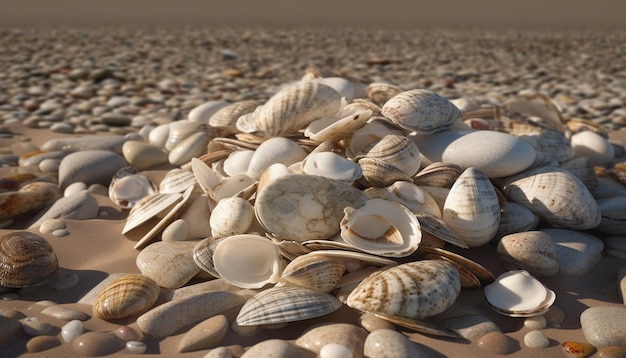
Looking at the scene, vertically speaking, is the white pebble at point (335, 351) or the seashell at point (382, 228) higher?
the seashell at point (382, 228)

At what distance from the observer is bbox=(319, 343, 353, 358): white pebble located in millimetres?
2043

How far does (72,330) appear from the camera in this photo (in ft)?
7.50

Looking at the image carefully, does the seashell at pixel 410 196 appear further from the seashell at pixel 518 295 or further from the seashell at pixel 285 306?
the seashell at pixel 285 306

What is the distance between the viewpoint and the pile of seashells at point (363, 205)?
2.36 meters

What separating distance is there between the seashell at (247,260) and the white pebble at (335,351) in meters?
0.52

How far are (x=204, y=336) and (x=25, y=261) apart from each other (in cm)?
109

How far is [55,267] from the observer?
2.77 m

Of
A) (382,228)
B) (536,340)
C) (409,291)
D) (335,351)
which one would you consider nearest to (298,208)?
(382,228)

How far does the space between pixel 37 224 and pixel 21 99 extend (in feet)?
14.6

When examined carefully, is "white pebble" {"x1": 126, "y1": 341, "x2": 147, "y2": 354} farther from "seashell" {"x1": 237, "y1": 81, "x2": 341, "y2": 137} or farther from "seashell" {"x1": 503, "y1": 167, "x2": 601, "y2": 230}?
"seashell" {"x1": 503, "y1": 167, "x2": 601, "y2": 230}

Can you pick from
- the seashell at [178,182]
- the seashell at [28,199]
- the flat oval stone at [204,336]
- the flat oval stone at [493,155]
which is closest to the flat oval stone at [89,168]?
the seashell at [28,199]

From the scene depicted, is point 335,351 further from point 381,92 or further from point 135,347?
point 381,92

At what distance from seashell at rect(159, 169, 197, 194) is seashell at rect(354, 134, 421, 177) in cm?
113

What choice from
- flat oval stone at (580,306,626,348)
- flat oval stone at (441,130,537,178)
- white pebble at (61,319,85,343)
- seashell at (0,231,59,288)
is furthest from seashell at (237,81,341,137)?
flat oval stone at (580,306,626,348)
